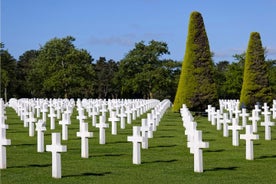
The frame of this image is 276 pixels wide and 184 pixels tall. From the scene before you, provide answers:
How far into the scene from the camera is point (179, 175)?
9.96 m

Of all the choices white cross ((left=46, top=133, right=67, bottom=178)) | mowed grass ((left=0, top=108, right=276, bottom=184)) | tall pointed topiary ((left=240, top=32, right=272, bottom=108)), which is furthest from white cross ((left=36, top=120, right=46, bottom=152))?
tall pointed topiary ((left=240, top=32, right=272, bottom=108))

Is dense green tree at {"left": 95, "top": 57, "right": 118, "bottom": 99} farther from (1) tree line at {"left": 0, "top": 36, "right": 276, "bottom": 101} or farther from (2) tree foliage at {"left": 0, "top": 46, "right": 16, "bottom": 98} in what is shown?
(2) tree foliage at {"left": 0, "top": 46, "right": 16, "bottom": 98}

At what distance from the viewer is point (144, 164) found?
11.4m

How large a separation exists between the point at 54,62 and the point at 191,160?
62795 mm

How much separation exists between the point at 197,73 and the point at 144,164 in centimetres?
2119

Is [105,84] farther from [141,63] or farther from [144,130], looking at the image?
[144,130]

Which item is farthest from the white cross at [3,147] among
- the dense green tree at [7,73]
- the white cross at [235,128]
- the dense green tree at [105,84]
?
the dense green tree at [105,84]

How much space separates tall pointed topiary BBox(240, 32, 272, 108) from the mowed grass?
20.2 metres

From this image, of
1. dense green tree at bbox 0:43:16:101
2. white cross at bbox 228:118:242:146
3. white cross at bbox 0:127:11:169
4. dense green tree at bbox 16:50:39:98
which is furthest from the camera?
dense green tree at bbox 16:50:39:98

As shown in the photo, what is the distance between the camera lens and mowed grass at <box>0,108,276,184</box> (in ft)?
31.6

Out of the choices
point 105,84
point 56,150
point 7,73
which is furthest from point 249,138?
point 105,84

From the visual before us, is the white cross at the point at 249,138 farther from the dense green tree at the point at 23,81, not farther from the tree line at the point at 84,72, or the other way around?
the dense green tree at the point at 23,81

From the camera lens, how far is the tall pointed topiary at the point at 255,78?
36.2m

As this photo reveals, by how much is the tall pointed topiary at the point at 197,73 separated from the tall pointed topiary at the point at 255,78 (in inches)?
189
